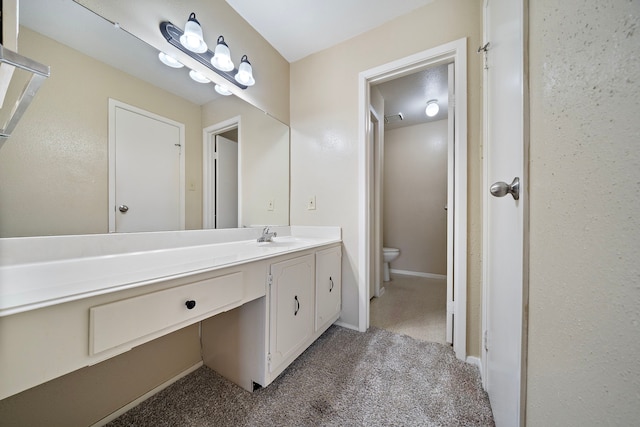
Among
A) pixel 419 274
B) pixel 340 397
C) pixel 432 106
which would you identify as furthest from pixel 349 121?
pixel 419 274

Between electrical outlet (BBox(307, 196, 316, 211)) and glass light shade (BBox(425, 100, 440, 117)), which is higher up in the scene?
glass light shade (BBox(425, 100, 440, 117))

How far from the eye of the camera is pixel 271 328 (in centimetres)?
106

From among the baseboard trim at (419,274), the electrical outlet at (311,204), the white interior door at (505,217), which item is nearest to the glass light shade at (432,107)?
the white interior door at (505,217)

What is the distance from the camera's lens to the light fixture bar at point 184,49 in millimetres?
1131

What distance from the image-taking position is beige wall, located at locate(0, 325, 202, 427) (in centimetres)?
77

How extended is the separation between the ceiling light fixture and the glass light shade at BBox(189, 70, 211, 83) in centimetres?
7

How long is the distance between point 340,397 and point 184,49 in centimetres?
202

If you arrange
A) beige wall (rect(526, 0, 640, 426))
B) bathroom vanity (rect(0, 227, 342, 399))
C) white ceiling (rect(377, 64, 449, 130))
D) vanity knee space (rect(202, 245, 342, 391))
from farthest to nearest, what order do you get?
white ceiling (rect(377, 64, 449, 130))
vanity knee space (rect(202, 245, 342, 391))
bathroom vanity (rect(0, 227, 342, 399))
beige wall (rect(526, 0, 640, 426))

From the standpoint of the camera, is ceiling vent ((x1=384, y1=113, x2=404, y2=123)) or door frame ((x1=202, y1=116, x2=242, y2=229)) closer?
door frame ((x1=202, y1=116, x2=242, y2=229))

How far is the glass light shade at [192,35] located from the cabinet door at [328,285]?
143 cm

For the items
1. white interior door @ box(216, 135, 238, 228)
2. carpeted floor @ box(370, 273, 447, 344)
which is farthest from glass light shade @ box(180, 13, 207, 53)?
carpeted floor @ box(370, 273, 447, 344)

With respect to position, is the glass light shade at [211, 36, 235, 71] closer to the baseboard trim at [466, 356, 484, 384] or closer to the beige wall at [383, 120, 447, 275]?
the baseboard trim at [466, 356, 484, 384]

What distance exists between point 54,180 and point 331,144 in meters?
1.55

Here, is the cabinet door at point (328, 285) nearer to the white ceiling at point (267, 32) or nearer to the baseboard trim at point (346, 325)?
the baseboard trim at point (346, 325)
